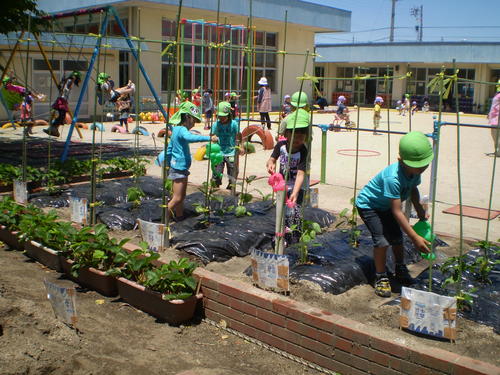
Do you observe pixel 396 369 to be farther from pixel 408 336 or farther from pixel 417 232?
pixel 417 232

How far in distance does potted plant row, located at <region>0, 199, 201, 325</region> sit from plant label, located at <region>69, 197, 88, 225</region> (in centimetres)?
33

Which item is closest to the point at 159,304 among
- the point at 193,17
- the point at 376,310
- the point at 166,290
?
the point at 166,290

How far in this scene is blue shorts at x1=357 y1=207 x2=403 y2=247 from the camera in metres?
4.25

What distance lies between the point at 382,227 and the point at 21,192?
4.59m

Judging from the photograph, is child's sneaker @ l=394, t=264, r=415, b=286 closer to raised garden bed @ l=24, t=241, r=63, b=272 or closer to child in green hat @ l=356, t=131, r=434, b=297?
child in green hat @ l=356, t=131, r=434, b=297

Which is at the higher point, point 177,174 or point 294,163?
point 294,163

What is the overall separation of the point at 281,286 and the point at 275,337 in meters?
0.38

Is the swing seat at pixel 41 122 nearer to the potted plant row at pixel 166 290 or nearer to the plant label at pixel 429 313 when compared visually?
the potted plant row at pixel 166 290

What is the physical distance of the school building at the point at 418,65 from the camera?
3350 cm

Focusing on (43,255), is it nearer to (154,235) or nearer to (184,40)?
(154,235)

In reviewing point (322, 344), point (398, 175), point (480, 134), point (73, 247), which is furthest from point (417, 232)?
point (480, 134)

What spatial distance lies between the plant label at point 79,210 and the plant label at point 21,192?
3.97 ft

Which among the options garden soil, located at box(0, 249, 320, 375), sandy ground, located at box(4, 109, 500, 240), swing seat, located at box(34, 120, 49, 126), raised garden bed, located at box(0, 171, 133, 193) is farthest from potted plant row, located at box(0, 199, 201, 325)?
swing seat, located at box(34, 120, 49, 126)

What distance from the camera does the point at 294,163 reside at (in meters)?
5.27
